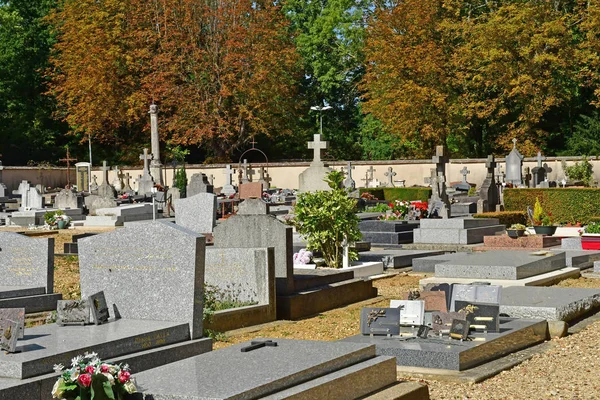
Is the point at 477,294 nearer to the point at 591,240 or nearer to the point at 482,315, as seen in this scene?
the point at 482,315

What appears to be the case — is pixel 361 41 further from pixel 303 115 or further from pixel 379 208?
pixel 379 208

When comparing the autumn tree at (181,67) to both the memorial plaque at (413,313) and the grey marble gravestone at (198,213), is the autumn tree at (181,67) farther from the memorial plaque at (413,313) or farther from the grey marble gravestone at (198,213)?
the memorial plaque at (413,313)

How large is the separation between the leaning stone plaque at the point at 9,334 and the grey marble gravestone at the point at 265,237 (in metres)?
5.30

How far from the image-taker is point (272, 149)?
2223 inches

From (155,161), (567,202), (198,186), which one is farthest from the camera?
(155,161)

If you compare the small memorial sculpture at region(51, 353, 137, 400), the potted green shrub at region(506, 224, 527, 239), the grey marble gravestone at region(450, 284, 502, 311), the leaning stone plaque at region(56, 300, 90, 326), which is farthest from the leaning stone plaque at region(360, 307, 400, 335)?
the potted green shrub at region(506, 224, 527, 239)

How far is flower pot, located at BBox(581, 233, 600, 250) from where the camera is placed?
18125 millimetres

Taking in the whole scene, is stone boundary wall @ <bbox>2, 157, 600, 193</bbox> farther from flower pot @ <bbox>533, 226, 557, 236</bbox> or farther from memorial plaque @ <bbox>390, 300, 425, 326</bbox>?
memorial plaque @ <bbox>390, 300, 425, 326</bbox>

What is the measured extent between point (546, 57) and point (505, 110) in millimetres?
3677

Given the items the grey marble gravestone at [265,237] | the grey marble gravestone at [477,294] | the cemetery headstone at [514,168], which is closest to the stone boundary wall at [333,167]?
the cemetery headstone at [514,168]

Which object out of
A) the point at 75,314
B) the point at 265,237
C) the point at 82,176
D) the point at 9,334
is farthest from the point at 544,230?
the point at 82,176

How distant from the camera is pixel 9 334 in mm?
6832

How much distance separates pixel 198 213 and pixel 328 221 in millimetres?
3889

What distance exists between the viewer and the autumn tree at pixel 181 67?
5003 centimetres
